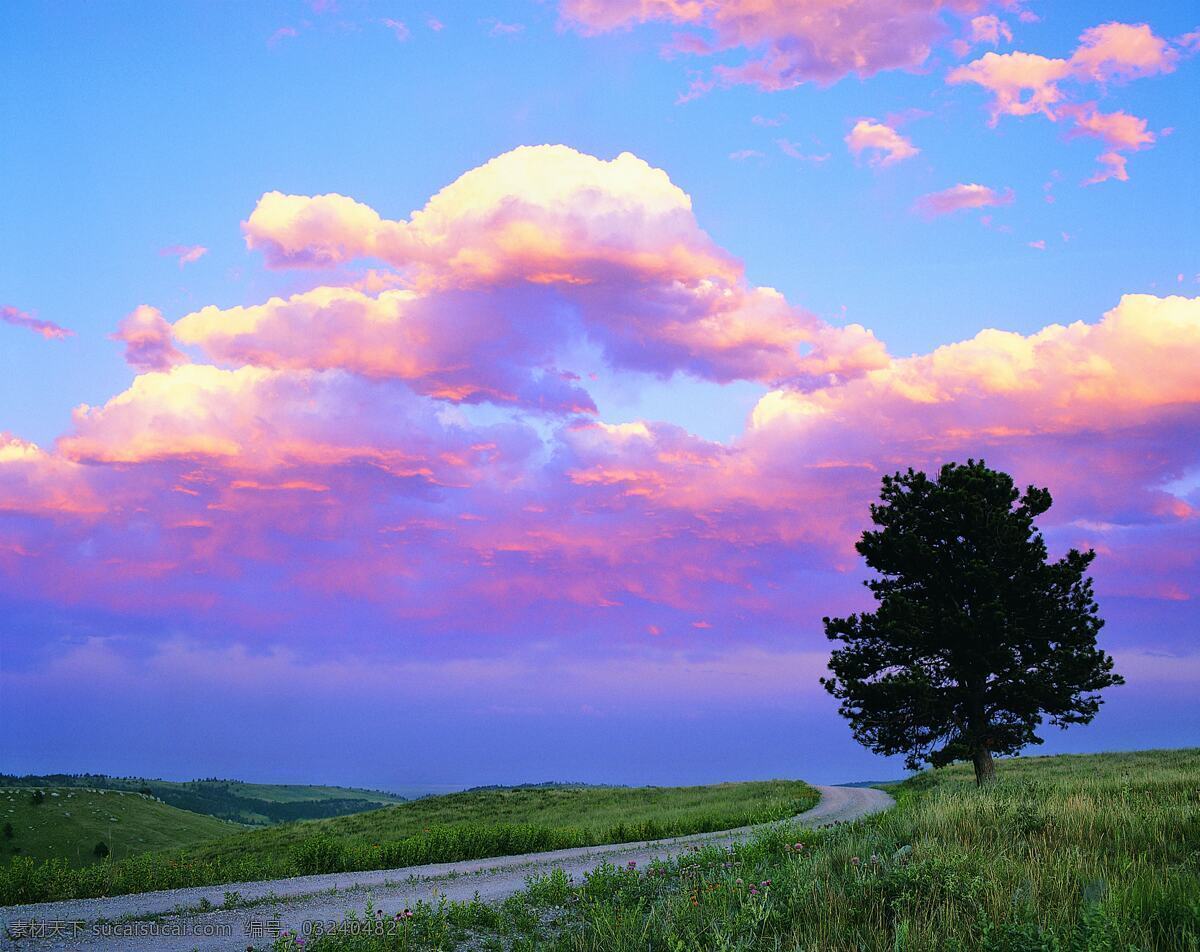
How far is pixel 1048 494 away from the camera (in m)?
33.7

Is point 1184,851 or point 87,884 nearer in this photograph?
point 1184,851

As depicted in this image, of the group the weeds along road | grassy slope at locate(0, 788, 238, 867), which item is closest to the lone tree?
the weeds along road

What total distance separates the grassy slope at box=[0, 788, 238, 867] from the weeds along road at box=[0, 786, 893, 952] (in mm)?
37467

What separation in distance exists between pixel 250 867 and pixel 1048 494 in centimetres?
3309

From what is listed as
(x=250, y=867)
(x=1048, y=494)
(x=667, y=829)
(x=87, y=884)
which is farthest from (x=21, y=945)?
(x=1048, y=494)

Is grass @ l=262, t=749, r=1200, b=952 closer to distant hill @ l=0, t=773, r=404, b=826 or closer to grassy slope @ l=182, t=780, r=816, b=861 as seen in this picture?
grassy slope @ l=182, t=780, r=816, b=861

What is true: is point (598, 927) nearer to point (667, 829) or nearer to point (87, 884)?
point (87, 884)

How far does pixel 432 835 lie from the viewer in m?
22.0

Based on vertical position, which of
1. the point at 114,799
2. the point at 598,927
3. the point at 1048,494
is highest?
the point at 1048,494

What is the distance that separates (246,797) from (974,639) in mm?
156518

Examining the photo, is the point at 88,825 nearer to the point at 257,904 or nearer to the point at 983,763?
the point at 257,904

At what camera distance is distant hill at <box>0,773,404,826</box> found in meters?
119

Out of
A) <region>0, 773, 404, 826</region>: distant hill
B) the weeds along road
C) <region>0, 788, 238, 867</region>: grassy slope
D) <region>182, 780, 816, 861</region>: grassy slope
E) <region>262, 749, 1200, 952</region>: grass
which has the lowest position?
<region>0, 773, 404, 826</region>: distant hill

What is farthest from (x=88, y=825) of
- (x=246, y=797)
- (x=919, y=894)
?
(x=246, y=797)
